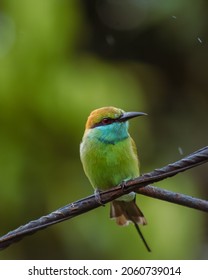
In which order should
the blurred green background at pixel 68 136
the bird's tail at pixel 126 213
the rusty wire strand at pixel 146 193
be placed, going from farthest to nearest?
the blurred green background at pixel 68 136 → the bird's tail at pixel 126 213 → the rusty wire strand at pixel 146 193

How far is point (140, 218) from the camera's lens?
210cm

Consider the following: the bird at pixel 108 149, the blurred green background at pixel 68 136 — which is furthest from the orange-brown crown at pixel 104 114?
the blurred green background at pixel 68 136

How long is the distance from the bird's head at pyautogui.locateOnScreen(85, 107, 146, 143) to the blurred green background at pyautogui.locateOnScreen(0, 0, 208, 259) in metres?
0.80

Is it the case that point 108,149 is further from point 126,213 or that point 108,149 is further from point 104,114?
point 126,213

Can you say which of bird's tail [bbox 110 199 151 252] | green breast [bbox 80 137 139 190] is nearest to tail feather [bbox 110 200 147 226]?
bird's tail [bbox 110 199 151 252]

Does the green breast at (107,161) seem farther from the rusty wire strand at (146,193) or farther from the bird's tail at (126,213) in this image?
the rusty wire strand at (146,193)

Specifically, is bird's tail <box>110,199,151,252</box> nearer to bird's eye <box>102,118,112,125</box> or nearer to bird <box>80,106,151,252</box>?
bird <box>80,106,151,252</box>

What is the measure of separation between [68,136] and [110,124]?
97 centimetres

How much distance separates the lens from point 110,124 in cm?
199

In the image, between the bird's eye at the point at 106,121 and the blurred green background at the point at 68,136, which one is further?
the blurred green background at the point at 68,136

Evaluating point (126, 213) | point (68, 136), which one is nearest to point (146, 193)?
point (126, 213)

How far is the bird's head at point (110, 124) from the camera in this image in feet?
6.48

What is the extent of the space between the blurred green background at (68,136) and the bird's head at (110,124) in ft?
2.61

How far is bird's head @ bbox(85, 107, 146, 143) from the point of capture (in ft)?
6.48
